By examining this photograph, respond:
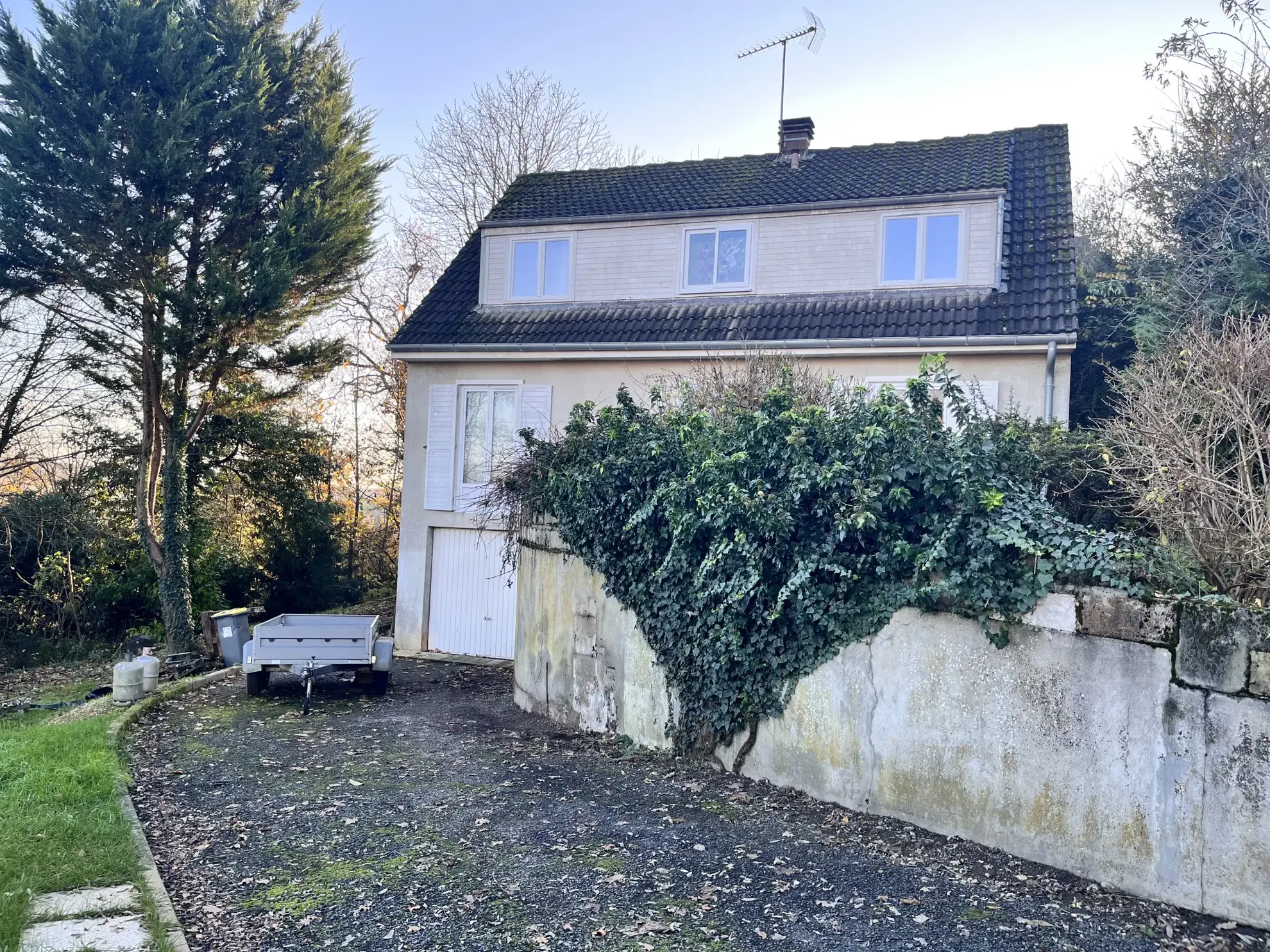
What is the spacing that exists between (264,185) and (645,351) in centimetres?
978

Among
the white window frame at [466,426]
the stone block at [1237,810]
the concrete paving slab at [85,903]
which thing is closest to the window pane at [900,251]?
the white window frame at [466,426]

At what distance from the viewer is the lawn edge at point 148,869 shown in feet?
15.8

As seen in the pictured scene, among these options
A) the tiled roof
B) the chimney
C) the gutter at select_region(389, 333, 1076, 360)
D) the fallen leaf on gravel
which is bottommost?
the fallen leaf on gravel

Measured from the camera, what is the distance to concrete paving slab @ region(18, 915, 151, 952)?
15.1 ft

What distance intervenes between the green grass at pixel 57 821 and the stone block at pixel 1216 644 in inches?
259

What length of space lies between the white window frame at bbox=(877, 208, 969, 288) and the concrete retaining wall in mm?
8153

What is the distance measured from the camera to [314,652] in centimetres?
1125

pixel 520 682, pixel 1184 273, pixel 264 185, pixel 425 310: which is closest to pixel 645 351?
pixel 425 310

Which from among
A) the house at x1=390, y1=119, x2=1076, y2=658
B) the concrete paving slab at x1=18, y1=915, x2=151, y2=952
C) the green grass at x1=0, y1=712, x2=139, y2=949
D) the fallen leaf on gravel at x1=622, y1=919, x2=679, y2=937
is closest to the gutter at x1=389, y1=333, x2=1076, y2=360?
the house at x1=390, y1=119, x2=1076, y2=658

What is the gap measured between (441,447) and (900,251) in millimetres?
8172

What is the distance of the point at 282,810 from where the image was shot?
7.08 meters

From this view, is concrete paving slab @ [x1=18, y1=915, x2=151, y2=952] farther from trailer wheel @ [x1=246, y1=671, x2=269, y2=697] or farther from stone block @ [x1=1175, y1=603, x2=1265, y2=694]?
trailer wheel @ [x1=246, y1=671, x2=269, y2=697]

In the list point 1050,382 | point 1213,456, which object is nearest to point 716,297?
point 1050,382

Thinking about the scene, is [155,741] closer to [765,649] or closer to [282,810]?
[282,810]
